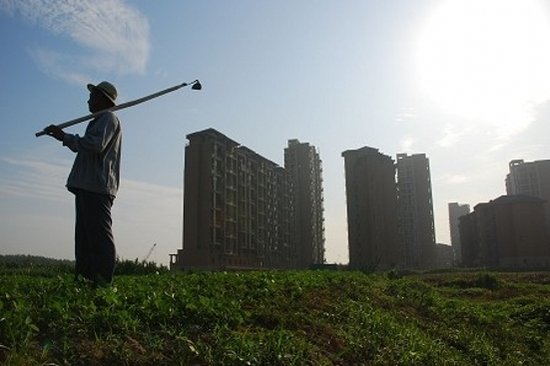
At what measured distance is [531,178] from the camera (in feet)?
287

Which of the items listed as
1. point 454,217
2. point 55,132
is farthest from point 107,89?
point 454,217

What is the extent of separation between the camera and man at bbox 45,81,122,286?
4654 mm

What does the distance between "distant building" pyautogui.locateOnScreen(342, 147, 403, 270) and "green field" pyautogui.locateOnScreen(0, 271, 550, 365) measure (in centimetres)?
5858

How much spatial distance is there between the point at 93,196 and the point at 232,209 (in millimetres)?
53790

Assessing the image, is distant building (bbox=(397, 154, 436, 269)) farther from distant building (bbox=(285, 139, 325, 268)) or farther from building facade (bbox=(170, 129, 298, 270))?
building facade (bbox=(170, 129, 298, 270))

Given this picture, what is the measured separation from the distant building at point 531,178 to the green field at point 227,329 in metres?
86.0

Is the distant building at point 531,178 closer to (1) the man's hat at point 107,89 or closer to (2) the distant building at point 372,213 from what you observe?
(2) the distant building at point 372,213

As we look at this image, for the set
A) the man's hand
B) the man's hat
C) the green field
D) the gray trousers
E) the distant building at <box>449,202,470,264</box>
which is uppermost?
the distant building at <box>449,202,470,264</box>

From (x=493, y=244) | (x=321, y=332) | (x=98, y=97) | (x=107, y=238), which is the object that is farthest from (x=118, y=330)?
(x=493, y=244)

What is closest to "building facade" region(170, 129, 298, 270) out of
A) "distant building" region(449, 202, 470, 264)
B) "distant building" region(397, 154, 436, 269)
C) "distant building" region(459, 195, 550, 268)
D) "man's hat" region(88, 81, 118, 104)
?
"distant building" region(397, 154, 436, 269)

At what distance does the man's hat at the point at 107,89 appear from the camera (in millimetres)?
5203

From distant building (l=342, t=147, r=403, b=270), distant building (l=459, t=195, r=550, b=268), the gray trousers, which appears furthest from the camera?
distant building (l=459, t=195, r=550, b=268)

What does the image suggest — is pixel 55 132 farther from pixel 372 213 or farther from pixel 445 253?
pixel 445 253

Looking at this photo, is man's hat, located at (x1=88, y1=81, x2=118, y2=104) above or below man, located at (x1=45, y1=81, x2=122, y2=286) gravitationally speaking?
above
